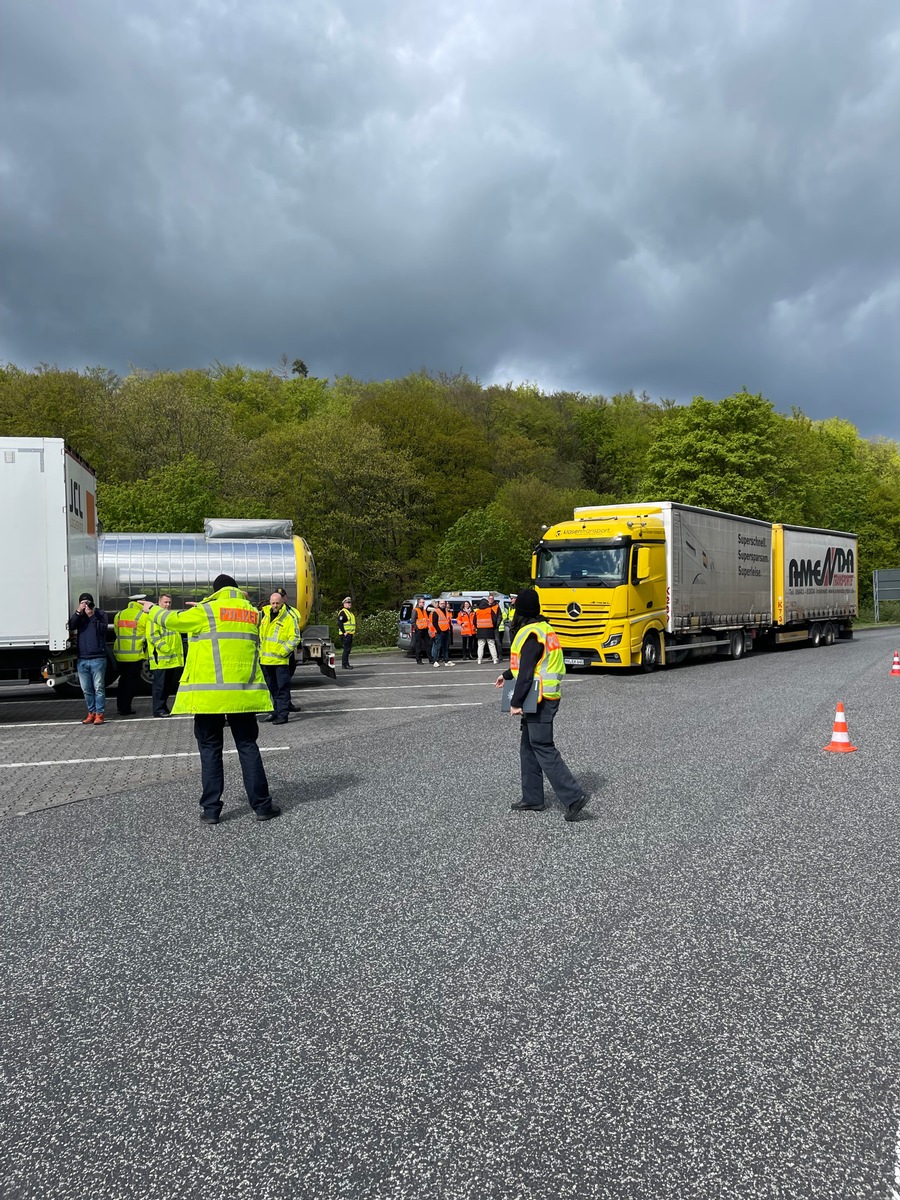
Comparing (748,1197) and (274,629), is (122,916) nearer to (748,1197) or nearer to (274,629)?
(748,1197)

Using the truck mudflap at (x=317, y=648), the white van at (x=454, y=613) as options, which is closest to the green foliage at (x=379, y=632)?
the white van at (x=454, y=613)

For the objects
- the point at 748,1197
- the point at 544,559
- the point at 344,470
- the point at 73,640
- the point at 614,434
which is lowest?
the point at 748,1197

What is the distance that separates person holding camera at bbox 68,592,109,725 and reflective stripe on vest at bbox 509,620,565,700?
323 inches

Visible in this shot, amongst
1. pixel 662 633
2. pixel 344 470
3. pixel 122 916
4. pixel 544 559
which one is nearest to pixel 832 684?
pixel 662 633

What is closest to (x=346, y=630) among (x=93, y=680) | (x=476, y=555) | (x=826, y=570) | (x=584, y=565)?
(x=584, y=565)

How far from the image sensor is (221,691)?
22.7 feet

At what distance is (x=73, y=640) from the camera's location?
43.4 feet

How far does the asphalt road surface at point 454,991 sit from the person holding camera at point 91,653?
194 inches

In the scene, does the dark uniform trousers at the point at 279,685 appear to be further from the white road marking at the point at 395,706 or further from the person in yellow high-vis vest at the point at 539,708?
the person in yellow high-vis vest at the point at 539,708

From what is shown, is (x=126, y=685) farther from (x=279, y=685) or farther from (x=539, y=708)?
(x=539, y=708)

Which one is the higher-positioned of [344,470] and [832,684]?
[344,470]

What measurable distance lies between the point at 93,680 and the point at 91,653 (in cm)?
41

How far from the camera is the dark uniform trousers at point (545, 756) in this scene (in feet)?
22.5

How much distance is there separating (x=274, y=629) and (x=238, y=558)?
8.13 meters
